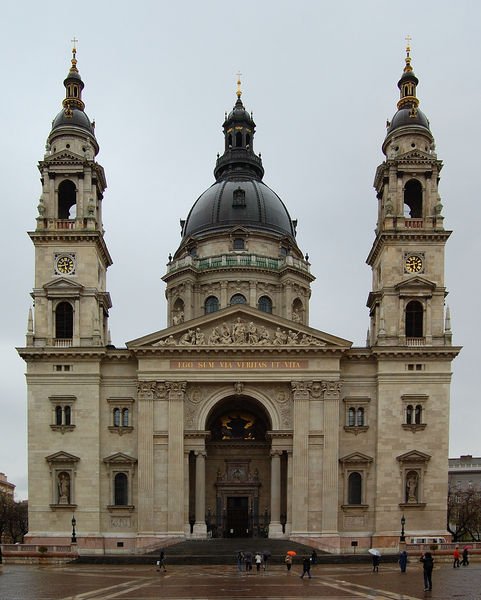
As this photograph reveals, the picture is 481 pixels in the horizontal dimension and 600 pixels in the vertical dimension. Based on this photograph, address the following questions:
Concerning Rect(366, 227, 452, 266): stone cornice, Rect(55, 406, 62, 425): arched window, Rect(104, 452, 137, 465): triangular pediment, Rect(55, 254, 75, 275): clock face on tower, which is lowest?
Rect(104, 452, 137, 465): triangular pediment

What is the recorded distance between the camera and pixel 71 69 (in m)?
69.3

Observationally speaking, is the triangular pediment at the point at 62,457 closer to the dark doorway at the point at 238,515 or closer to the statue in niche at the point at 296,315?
the dark doorway at the point at 238,515

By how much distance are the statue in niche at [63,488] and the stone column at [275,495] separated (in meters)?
14.9

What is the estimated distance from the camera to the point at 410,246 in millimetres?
64938

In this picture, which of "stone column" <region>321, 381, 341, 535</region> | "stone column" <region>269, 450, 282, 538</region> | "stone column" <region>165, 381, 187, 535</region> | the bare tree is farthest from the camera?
the bare tree

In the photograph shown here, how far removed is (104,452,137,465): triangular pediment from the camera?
62312 millimetres

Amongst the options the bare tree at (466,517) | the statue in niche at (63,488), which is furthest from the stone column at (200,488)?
the bare tree at (466,517)

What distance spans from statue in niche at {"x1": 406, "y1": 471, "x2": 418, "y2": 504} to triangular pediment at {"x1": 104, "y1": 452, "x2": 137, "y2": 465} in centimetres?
2000

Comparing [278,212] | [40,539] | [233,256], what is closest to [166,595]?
[40,539]

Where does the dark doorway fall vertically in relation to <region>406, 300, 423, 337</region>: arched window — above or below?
below

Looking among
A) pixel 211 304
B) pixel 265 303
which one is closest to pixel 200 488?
pixel 211 304

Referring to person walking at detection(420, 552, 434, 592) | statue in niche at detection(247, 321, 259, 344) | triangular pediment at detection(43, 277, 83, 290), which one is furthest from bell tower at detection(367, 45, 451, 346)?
person walking at detection(420, 552, 434, 592)

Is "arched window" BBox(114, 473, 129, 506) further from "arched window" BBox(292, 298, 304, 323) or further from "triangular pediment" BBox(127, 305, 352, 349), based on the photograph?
"arched window" BBox(292, 298, 304, 323)

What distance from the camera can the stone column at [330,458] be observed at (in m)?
60.8
